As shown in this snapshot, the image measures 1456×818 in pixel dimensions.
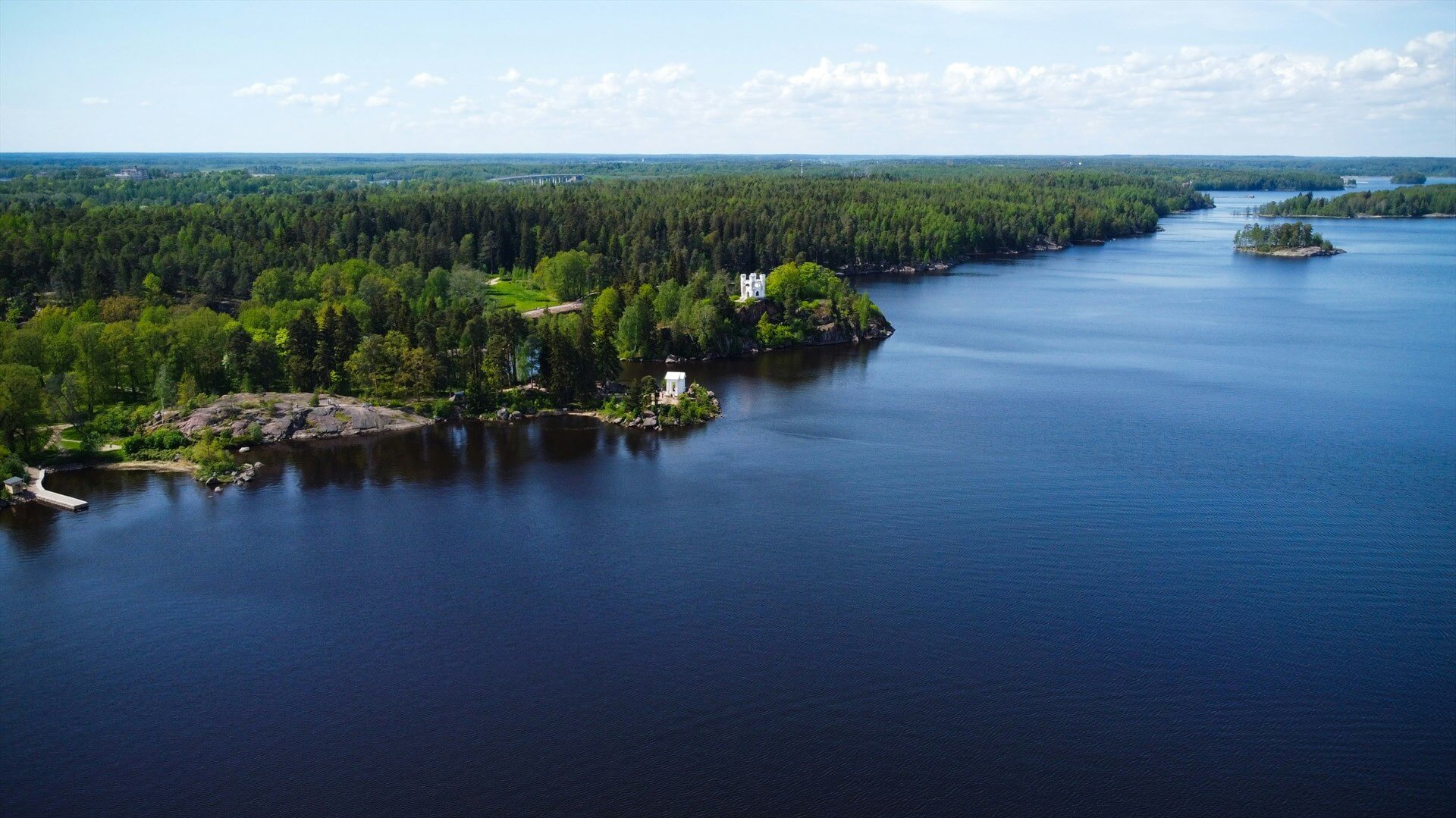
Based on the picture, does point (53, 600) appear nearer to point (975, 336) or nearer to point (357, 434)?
point (357, 434)

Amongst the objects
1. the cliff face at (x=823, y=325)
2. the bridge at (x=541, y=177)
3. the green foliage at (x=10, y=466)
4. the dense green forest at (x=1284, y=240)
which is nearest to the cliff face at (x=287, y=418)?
the green foliage at (x=10, y=466)

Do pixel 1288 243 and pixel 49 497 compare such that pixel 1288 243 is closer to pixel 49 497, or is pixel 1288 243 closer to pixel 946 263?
pixel 946 263

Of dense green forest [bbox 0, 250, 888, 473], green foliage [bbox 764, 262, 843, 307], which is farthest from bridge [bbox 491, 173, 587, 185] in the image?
dense green forest [bbox 0, 250, 888, 473]

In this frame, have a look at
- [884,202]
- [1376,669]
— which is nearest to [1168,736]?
[1376,669]

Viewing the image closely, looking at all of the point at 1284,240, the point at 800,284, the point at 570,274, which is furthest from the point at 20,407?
the point at 1284,240

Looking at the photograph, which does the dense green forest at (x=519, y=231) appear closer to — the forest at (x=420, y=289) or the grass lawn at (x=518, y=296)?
the forest at (x=420, y=289)

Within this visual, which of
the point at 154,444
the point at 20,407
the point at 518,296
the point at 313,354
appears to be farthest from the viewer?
the point at 518,296
